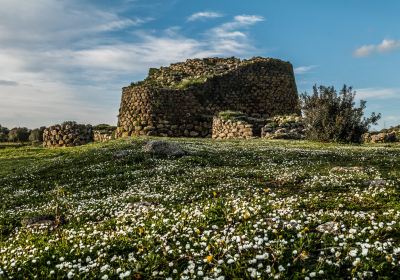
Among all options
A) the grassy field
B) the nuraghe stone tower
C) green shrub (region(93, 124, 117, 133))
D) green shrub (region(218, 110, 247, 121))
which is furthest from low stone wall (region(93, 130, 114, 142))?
the grassy field

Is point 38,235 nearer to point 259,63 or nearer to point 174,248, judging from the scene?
point 174,248

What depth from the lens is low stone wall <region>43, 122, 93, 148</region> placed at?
4628 cm

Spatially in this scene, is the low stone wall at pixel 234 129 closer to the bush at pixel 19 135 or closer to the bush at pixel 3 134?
the bush at pixel 19 135

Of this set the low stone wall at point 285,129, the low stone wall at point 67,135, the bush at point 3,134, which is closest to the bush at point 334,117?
the low stone wall at point 285,129

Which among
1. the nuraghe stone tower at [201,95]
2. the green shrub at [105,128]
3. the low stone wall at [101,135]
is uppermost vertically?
Result: the nuraghe stone tower at [201,95]

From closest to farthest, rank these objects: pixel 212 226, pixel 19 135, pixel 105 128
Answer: pixel 212 226 < pixel 105 128 < pixel 19 135

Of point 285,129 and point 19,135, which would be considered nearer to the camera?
point 285,129

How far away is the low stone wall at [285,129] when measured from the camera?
124ft

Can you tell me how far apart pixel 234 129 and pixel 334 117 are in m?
11.2

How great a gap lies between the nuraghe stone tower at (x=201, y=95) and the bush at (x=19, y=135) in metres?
22.6

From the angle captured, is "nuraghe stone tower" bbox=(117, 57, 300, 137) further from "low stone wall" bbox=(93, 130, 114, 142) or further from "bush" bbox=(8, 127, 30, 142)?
"bush" bbox=(8, 127, 30, 142)

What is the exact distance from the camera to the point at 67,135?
46.5 meters

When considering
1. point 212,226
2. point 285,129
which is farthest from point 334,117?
point 212,226

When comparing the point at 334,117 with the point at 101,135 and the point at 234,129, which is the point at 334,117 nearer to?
the point at 234,129
